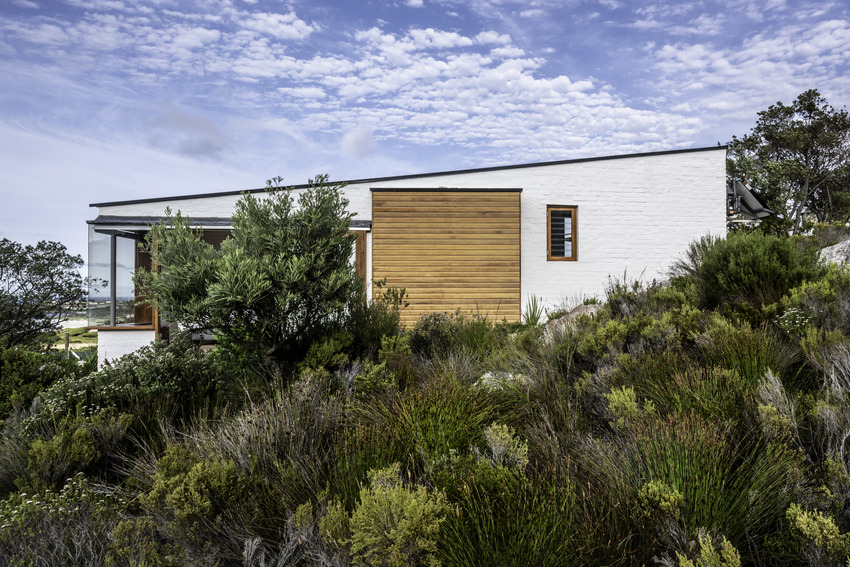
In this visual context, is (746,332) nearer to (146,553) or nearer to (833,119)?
(146,553)

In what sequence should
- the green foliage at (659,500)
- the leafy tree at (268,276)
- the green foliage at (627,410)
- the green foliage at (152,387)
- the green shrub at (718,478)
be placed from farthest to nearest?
the leafy tree at (268,276) < the green foliage at (152,387) < the green foliage at (627,410) < the green shrub at (718,478) < the green foliage at (659,500)

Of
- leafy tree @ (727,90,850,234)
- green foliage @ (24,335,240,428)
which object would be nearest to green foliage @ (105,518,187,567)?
green foliage @ (24,335,240,428)

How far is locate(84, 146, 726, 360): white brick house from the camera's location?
34.4 ft

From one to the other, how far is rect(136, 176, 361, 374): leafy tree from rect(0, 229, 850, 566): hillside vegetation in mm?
464

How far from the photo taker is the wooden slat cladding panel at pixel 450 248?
10.5m

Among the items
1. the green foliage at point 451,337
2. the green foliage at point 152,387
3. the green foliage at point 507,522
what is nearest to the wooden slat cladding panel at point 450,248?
the green foliage at point 451,337

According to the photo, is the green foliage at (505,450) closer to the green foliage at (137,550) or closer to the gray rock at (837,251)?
the green foliage at (137,550)

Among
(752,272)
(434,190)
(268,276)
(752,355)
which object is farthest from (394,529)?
(434,190)

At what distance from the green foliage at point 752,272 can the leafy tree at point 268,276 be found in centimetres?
415

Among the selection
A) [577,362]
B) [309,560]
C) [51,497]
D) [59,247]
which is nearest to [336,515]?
[309,560]

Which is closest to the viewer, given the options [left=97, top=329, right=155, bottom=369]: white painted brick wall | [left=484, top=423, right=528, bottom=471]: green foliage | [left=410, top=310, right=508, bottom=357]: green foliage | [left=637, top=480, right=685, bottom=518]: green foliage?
[left=637, top=480, right=685, bottom=518]: green foliage

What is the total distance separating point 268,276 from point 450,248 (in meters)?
6.32

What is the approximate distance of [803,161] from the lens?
24344 millimetres

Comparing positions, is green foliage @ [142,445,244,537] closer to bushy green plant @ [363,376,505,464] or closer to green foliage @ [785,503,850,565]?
bushy green plant @ [363,376,505,464]
